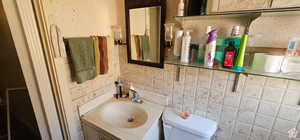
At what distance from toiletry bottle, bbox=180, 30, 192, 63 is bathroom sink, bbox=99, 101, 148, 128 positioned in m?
0.67

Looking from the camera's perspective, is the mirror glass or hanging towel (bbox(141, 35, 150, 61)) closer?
the mirror glass

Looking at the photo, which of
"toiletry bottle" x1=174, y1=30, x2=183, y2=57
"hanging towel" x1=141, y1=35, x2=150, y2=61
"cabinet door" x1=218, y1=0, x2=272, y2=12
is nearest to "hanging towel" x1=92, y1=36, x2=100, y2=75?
"hanging towel" x1=141, y1=35, x2=150, y2=61

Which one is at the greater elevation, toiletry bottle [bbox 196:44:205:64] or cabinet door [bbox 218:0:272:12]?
cabinet door [bbox 218:0:272:12]

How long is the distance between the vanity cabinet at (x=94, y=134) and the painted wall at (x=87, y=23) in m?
0.05

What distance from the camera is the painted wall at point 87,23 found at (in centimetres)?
86

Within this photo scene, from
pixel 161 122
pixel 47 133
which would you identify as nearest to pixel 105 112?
pixel 47 133

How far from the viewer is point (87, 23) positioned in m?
1.03

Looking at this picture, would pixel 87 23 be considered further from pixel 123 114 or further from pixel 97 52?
pixel 123 114

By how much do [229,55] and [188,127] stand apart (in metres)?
0.61

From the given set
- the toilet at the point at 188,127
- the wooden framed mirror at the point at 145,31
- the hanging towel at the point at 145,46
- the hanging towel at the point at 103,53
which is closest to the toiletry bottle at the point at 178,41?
the wooden framed mirror at the point at 145,31

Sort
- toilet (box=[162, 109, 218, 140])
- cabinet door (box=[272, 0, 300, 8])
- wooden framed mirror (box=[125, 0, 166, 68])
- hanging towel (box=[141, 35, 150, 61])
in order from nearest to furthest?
cabinet door (box=[272, 0, 300, 8]), toilet (box=[162, 109, 218, 140]), wooden framed mirror (box=[125, 0, 166, 68]), hanging towel (box=[141, 35, 150, 61])

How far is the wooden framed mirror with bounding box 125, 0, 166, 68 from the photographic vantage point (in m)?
1.01

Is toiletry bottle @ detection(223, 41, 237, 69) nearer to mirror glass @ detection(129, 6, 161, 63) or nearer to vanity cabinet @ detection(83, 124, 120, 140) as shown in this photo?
mirror glass @ detection(129, 6, 161, 63)

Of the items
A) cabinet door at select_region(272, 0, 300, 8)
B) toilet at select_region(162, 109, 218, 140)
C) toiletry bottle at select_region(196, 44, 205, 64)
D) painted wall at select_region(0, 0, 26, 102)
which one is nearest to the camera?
cabinet door at select_region(272, 0, 300, 8)
